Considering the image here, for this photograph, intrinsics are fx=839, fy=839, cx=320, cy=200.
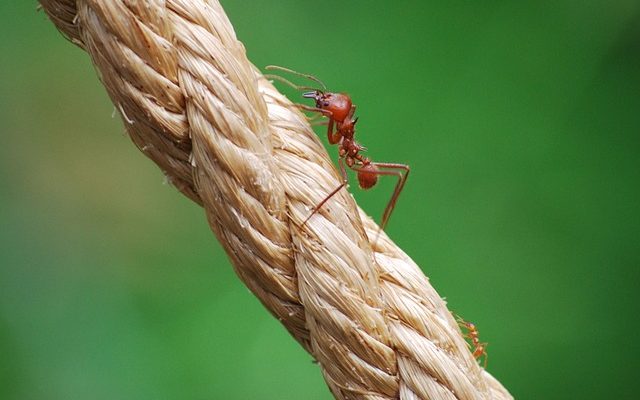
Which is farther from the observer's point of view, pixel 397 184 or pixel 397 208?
pixel 397 208

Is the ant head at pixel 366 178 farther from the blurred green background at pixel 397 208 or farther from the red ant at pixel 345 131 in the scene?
the blurred green background at pixel 397 208

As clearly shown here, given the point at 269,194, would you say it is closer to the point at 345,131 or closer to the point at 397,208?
the point at 345,131

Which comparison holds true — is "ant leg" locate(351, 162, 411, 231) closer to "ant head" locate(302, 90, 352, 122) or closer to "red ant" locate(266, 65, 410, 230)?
"red ant" locate(266, 65, 410, 230)

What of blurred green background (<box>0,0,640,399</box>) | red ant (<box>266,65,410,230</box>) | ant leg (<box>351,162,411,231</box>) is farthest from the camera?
blurred green background (<box>0,0,640,399</box>)

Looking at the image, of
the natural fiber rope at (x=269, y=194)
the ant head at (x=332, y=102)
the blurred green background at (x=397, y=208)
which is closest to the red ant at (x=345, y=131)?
the ant head at (x=332, y=102)

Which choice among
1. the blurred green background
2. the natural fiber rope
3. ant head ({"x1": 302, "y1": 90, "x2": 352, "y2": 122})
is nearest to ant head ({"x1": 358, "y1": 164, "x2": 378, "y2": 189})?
ant head ({"x1": 302, "y1": 90, "x2": 352, "y2": 122})

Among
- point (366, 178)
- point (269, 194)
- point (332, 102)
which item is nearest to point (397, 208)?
point (366, 178)
